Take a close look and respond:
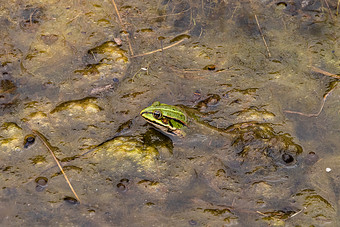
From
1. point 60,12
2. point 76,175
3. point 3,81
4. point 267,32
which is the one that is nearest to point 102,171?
point 76,175

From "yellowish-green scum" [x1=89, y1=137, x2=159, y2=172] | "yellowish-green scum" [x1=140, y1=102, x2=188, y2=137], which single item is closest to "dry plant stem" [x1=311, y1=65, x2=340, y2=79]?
"yellowish-green scum" [x1=140, y1=102, x2=188, y2=137]

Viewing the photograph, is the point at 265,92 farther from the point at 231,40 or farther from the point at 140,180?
the point at 140,180

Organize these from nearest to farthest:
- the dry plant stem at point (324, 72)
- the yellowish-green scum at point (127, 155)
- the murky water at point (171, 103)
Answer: the murky water at point (171, 103) → the yellowish-green scum at point (127, 155) → the dry plant stem at point (324, 72)

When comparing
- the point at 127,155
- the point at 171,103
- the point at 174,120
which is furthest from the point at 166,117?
the point at 127,155

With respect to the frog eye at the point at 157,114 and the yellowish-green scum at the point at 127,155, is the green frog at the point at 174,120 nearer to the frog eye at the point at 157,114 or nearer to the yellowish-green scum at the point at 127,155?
the frog eye at the point at 157,114

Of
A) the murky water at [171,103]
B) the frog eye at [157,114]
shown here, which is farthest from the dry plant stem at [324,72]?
the frog eye at [157,114]

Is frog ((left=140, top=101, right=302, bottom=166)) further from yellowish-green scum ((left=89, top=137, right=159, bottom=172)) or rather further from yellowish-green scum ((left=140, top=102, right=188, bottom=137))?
yellowish-green scum ((left=89, top=137, right=159, bottom=172))
